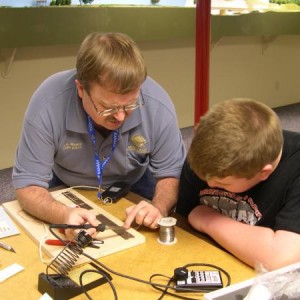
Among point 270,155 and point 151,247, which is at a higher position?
→ point 270,155

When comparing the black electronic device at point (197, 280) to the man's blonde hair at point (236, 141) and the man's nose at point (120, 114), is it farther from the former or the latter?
the man's nose at point (120, 114)

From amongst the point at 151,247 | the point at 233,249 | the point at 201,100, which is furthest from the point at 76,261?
the point at 201,100

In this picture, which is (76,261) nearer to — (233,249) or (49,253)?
(49,253)

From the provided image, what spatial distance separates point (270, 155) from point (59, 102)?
2.42 feet

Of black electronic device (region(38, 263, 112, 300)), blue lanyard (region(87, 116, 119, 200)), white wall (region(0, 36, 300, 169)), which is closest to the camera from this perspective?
black electronic device (region(38, 263, 112, 300))

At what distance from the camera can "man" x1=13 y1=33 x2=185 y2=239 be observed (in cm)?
125

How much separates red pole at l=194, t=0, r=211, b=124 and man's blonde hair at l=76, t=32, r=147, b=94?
94 centimetres

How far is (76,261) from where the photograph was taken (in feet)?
3.39

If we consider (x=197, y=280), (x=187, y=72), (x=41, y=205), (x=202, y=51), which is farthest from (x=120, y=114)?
(x=187, y=72)

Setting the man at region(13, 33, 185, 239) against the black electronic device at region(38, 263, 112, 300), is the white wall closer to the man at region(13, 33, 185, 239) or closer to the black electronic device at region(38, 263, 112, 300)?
the man at region(13, 33, 185, 239)

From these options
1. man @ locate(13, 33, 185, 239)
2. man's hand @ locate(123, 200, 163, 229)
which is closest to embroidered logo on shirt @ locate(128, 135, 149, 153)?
man @ locate(13, 33, 185, 239)

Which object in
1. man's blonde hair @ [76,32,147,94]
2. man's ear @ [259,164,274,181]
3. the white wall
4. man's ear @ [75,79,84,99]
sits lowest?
the white wall

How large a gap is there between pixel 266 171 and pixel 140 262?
38 cm

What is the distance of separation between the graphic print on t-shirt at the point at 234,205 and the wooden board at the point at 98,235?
0.24 meters
